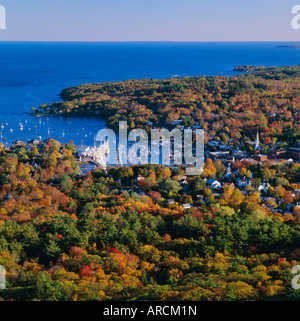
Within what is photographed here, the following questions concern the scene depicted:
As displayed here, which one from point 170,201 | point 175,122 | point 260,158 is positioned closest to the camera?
point 170,201

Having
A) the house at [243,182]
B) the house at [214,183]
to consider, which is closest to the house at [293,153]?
the house at [243,182]

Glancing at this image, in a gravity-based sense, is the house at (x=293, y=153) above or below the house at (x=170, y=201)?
above

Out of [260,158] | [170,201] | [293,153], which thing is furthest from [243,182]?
[293,153]

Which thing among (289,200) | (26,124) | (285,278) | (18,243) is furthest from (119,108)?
(285,278)

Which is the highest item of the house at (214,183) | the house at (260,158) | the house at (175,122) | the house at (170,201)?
the house at (175,122)

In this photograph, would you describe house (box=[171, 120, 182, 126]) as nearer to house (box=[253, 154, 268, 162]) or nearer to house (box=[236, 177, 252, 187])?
house (box=[253, 154, 268, 162])

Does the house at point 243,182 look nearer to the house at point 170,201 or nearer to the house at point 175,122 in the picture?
the house at point 170,201

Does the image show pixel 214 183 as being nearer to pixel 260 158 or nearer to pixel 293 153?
pixel 260 158

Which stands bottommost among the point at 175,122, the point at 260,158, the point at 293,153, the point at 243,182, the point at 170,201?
the point at 170,201

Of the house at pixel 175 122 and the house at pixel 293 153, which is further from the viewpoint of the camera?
the house at pixel 175 122

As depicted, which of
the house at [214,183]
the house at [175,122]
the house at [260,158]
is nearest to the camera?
the house at [214,183]
